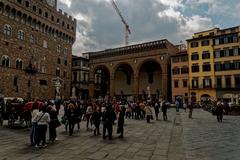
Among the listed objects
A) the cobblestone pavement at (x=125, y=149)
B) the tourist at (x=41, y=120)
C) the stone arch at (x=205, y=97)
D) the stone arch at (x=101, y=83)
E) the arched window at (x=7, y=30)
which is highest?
the arched window at (x=7, y=30)

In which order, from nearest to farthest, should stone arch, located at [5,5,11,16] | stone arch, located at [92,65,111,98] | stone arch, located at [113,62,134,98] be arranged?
stone arch, located at [5,5,11,16] → stone arch, located at [113,62,134,98] → stone arch, located at [92,65,111,98]

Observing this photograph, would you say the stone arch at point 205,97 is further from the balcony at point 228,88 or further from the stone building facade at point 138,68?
the stone building facade at point 138,68

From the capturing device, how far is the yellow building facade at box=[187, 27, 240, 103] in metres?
37.6

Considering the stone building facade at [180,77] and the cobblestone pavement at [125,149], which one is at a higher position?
the stone building facade at [180,77]

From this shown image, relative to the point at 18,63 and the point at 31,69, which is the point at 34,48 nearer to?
the point at 31,69

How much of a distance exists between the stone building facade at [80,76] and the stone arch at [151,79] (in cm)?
1484

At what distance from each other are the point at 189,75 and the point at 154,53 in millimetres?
8401

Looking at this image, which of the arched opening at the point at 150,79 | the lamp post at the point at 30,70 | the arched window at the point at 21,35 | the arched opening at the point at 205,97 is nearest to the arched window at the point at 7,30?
the arched window at the point at 21,35

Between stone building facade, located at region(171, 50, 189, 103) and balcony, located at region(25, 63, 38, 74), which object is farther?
stone building facade, located at region(171, 50, 189, 103)

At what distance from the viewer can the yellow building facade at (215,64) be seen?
37.6 metres

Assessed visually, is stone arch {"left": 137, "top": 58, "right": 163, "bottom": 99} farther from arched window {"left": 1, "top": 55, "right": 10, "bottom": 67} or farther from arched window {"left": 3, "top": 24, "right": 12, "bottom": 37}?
arched window {"left": 3, "top": 24, "right": 12, "bottom": 37}

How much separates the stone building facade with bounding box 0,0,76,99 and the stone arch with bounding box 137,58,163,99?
1724 centimetres

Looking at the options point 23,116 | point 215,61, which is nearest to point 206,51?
point 215,61

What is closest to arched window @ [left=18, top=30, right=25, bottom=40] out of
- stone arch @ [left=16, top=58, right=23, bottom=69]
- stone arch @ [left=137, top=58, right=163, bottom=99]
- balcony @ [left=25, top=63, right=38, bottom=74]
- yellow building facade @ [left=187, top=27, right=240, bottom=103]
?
stone arch @ [left=16, top=58, right=23, bottom=69]
